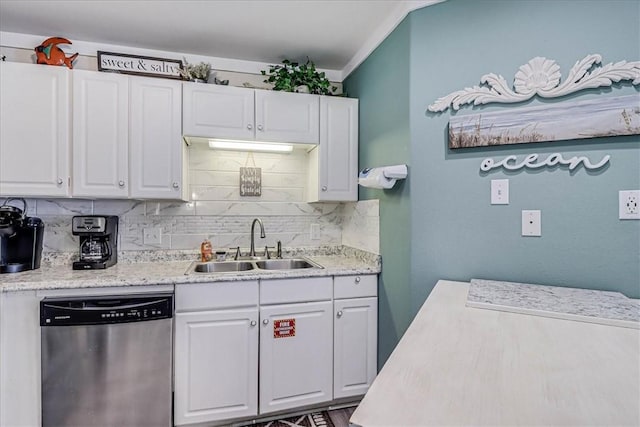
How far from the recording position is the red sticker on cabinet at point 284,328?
1981mm

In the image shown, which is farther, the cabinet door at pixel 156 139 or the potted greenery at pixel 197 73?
the potted greenery at pixel 197 73

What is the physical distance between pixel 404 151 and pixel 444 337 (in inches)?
46.1

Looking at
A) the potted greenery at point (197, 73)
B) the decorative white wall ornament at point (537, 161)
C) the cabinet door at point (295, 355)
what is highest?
the potted greenery at point (197, 73)

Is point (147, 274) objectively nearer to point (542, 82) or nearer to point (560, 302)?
point (560, 302)

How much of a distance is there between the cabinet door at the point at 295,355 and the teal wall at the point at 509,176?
0.47 meters

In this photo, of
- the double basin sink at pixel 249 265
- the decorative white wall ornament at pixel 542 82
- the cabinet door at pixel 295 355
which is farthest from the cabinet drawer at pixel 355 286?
the decorative white wall ornament at pixel 542 82

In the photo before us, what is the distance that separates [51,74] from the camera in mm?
1938

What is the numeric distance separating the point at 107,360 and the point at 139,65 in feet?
6.10

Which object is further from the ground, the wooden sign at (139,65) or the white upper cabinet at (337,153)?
the wooden sign at (139,65)

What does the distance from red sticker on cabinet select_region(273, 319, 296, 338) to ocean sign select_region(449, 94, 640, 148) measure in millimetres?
1396

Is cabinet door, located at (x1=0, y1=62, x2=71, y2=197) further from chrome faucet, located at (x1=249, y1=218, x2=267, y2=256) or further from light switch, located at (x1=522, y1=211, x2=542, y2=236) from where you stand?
light switch, located at (x1=522, y1=211, x2=542, y2=236)

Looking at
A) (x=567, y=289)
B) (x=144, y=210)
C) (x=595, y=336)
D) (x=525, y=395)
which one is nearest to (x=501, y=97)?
(x=567, y=289)

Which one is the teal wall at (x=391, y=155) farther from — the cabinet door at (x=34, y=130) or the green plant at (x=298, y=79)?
the cabinet door at (x=34, y=130)

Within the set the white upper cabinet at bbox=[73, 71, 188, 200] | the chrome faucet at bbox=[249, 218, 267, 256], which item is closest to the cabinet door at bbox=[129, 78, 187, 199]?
the white upper cabinet at bbox=[73, 71, 188, 200]
